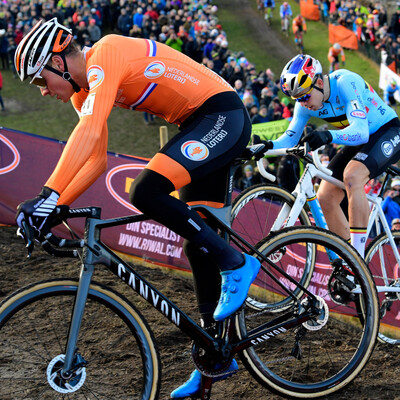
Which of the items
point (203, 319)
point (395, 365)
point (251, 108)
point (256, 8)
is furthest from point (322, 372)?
point (256, 8)

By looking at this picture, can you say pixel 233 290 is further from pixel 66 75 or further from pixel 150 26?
pixel 150 26

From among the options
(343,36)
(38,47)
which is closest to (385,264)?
(38,47)

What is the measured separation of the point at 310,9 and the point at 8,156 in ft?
89.9

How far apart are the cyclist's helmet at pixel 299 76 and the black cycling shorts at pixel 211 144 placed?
1.25 metres

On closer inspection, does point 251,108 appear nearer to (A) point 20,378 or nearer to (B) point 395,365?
(B) point 395,365

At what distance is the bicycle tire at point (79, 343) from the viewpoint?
11.7 feet

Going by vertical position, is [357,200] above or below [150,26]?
above

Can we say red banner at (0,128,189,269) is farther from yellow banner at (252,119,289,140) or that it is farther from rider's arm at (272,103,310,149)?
yellow banner at (252,119,289,140)

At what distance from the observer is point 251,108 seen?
17062 millimetres

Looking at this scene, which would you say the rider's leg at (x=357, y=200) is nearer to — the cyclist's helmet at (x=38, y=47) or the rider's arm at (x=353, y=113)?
the rider's arm at (x=353, y=113)

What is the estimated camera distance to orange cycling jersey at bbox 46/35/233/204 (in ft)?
11.4

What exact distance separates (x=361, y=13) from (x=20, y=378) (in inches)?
1165

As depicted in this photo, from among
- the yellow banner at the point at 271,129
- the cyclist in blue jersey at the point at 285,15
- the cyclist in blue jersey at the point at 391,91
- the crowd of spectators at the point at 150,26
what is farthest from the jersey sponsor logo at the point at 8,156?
the cyclist in blue jersey at the point at 285,15

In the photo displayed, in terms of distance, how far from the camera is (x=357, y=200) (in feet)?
18.5
